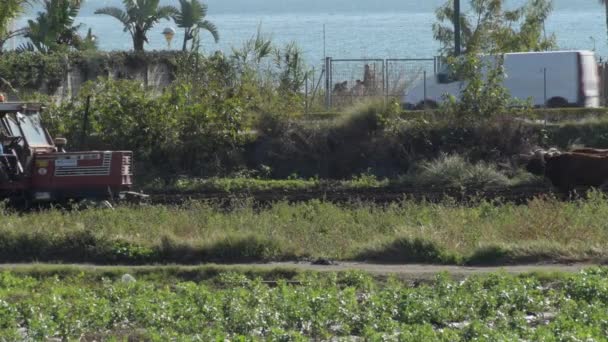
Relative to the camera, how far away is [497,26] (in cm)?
4622

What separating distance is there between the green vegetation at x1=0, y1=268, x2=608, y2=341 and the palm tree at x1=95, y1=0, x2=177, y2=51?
3588 centimetres

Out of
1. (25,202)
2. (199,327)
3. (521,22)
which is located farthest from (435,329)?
(521,22)

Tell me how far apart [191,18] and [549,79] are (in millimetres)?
19124

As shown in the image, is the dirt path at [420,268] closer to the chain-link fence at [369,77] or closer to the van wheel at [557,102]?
the chain-link fence at [369,77]

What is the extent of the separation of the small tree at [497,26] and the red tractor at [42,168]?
23386 mm

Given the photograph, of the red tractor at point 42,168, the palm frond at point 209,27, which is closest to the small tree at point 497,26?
the palm frond at point 209,27

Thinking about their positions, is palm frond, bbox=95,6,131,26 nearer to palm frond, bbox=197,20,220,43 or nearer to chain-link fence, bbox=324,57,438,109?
palm frond, bbox=197,20,220,43

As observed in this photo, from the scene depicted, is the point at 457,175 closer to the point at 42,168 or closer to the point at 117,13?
the point at 42,168

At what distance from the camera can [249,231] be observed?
61.5ft

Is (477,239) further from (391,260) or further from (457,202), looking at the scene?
(457,202)

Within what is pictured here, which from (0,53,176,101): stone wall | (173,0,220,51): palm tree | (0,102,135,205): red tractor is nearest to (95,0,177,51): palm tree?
(173,0,220,51): palm tree

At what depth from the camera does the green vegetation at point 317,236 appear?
1784 cm

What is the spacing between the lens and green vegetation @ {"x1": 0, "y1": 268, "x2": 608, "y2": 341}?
37.6 ft

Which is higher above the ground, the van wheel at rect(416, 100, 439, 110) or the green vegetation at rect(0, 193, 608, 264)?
the van wheel at rect(416, 100, 439, 110)
